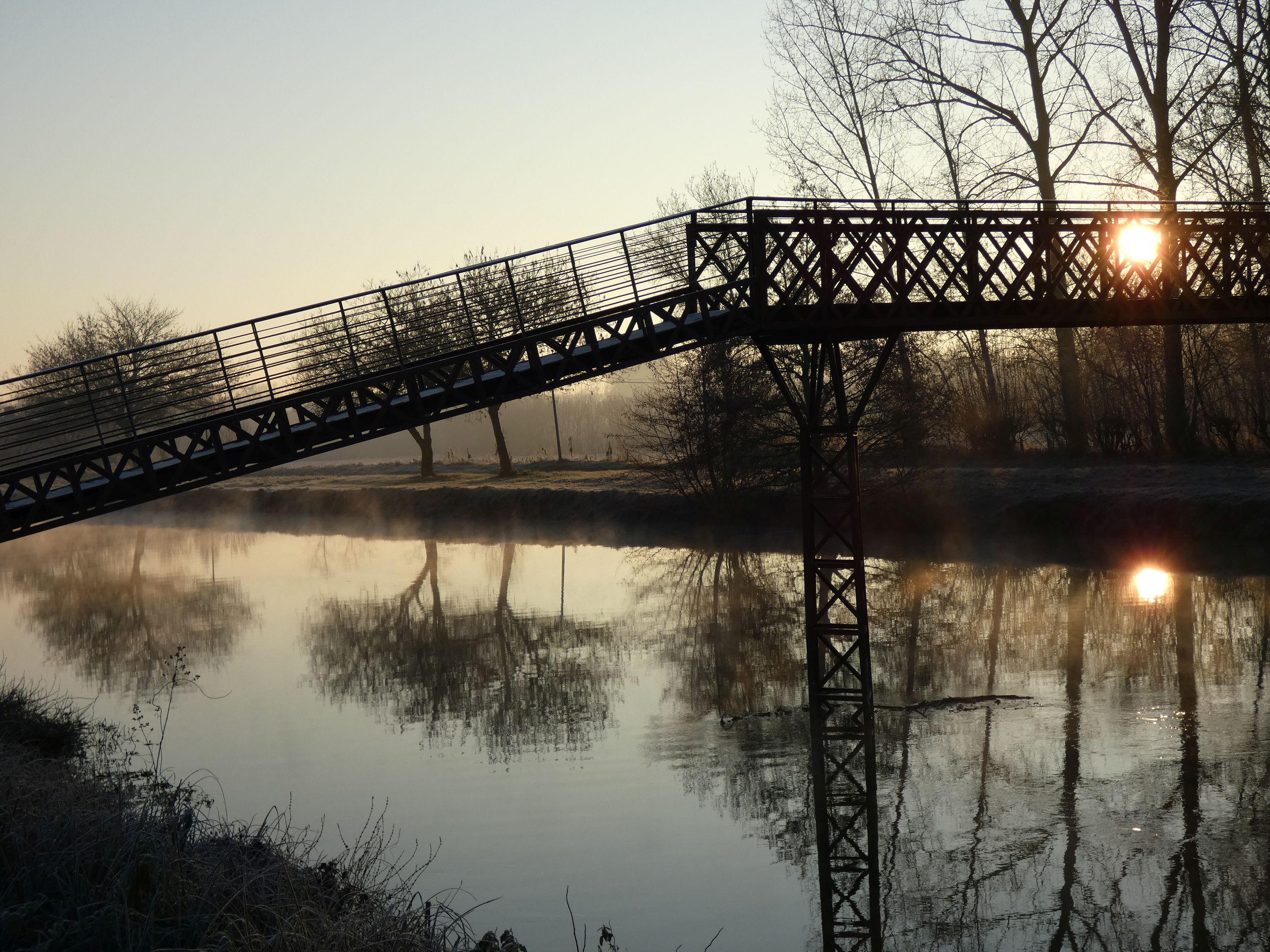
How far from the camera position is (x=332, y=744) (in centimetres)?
1675

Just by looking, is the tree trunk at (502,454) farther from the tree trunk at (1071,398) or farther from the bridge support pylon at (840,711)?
the bridge support pylon at (840,711)

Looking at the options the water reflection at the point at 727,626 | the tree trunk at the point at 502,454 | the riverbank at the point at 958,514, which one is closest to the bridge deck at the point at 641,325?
the water reflection at the point at 727,626

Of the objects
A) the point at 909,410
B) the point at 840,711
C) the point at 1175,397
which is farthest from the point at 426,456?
the point at 840,711

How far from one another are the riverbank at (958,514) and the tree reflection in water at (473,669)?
461 inches

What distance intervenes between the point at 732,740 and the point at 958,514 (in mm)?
20768

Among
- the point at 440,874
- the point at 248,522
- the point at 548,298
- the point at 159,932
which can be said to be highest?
the point at 548,298

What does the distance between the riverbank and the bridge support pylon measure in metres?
10.9

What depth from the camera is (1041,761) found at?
13758 mm

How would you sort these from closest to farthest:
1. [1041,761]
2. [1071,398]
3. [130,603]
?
[1041,761]
[130,603]
[1071,398]

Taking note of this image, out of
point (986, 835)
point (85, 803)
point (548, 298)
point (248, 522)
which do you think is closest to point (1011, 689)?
point (986, 835)

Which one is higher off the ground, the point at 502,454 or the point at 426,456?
the point at 426,456

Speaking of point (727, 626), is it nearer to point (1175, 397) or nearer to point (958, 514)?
point (958, 514)

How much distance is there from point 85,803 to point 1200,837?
991cm

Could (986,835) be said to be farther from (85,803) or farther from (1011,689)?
(85,803)
